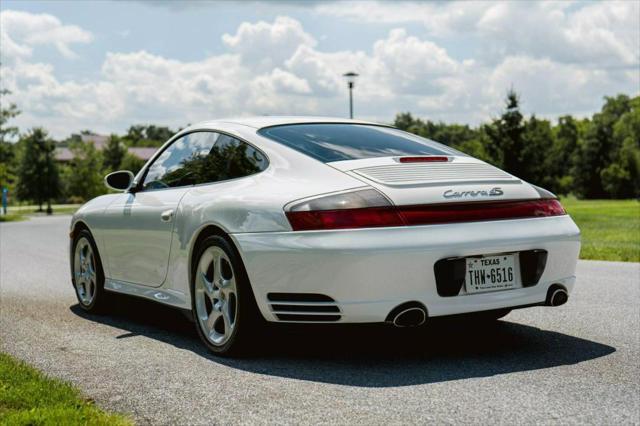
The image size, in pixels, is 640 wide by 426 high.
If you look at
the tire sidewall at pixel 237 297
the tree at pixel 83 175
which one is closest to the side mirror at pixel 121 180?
the tire sidewall at pixel 237 297

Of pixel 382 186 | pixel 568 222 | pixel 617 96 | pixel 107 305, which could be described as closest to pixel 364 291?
pixel 382 186

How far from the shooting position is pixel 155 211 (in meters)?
6.03

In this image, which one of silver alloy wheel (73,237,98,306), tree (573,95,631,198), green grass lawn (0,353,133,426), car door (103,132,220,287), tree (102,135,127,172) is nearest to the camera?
green grass lawn (0,353,133,426)

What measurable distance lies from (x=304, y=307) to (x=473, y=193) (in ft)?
3.87

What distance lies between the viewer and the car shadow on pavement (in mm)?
4680

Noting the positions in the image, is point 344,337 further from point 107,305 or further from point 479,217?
point 107,305

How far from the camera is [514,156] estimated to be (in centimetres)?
4334

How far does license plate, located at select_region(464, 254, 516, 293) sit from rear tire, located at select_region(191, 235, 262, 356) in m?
1.27

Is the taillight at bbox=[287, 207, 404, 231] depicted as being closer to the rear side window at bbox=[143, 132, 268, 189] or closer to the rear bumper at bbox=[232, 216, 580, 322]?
the rear bumper at bbox=[232, 216, 580, 322]

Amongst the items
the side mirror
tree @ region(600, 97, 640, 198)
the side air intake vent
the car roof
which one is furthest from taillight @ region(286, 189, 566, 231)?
tree @ region(600, 97, 640, 198)

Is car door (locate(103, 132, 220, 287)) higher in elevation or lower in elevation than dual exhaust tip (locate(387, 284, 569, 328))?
higher

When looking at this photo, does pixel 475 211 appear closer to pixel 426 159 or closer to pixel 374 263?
pixel 426 159

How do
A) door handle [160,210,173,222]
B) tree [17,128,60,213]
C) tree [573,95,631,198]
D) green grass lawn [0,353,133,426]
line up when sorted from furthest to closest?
1. tree [573,95,631,198]
2. tree [17,128,60,213]
3. door handle [160,210,173,222]
4. green grass lawn [0,353,133,426]

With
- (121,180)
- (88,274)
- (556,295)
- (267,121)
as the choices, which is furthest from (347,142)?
(88,274)
